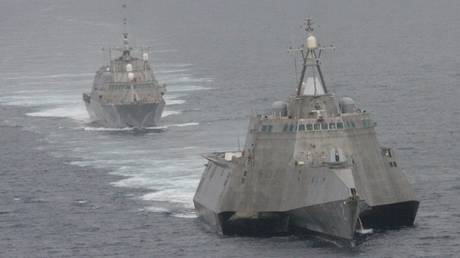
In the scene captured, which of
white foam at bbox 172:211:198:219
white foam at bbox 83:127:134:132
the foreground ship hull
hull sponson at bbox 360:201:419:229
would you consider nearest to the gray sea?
white foam at bbox 172:211:198:219

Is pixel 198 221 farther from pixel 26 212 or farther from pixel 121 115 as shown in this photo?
pixel 121 115

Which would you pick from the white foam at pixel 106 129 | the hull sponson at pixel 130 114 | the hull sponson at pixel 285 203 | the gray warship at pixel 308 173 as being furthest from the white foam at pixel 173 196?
the hull sponson at pixel 130 114

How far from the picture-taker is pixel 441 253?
98062mm

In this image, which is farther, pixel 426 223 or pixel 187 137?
pixel 187 137

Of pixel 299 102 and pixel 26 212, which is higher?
pixel 299 102

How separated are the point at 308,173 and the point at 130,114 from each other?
9305 centimetres

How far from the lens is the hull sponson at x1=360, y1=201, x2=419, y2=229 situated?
104 metres

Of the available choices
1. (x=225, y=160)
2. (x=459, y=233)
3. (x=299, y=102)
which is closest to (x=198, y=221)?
(x=225, y=160)

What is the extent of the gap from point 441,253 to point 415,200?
7.32m

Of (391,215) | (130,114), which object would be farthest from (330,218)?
(130,114)

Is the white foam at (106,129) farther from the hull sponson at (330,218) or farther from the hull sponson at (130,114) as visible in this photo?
the hull sponson at (330,218)

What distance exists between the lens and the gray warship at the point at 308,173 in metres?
103

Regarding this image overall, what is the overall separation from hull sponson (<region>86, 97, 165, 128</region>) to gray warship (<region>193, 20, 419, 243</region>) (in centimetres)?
8411

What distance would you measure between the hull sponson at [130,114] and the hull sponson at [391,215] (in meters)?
87.5
